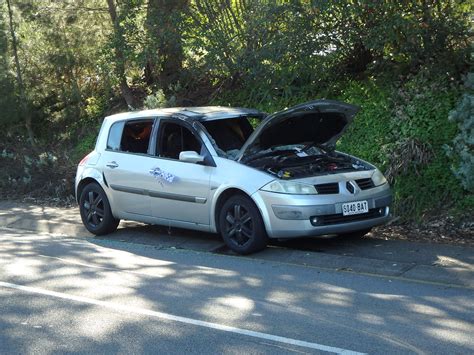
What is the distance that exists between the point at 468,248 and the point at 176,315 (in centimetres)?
399

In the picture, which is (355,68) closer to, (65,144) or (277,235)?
(277,235)

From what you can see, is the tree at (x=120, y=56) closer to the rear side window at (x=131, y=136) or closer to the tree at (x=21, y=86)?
the tree at (x=21, y=86)

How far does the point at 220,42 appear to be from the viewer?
13297 millimetres

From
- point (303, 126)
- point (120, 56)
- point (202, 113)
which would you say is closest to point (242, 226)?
point (303, 126)

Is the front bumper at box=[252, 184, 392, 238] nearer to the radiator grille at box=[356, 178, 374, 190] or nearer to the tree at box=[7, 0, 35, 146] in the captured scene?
the radiator grille at box=[356, 178, 374, 190]

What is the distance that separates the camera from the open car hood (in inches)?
357

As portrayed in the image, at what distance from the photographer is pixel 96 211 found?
1087cm

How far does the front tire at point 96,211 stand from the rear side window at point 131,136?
677mm

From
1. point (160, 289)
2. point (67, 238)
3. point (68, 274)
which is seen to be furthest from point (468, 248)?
point (67, 238)

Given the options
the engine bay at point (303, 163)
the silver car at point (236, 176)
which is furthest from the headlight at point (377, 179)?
the engine bay at point (303, 163)

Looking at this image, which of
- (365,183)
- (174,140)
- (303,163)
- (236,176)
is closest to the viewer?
(236,176)

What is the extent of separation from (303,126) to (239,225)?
1.51 metres

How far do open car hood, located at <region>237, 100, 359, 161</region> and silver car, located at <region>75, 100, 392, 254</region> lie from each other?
0.6 inches

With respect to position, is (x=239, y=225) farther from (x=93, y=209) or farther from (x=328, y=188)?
(x=93, y=209)
